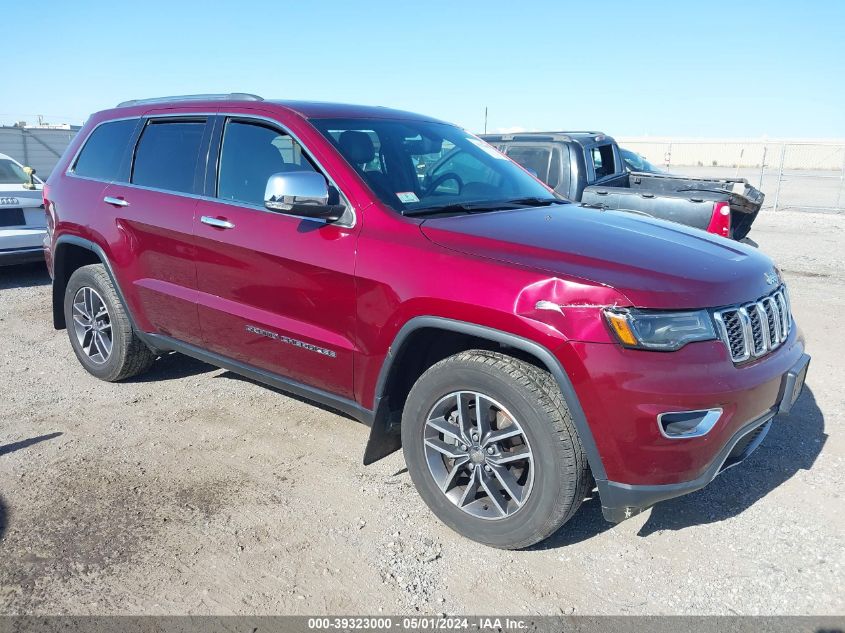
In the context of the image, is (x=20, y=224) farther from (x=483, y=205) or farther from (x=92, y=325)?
(x=483, y=205)

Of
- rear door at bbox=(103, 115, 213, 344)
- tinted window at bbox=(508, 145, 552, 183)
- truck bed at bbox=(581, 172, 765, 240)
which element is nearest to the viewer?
rear door at bbox=(103, 115, 213, 344)

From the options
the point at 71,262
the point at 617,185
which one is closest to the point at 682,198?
the point at 617,185

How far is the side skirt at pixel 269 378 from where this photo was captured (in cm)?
343

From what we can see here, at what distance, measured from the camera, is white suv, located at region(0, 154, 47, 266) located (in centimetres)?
772

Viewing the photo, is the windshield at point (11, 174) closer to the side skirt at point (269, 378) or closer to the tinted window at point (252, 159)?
the side skirt at point (269, 378)

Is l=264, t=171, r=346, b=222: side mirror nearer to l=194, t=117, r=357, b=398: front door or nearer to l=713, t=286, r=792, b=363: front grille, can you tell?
l=194, t=117, r=357, b=398: front door

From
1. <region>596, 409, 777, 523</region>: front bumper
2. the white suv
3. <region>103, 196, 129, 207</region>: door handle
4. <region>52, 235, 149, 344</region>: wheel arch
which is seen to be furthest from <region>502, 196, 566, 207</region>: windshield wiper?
the white suv

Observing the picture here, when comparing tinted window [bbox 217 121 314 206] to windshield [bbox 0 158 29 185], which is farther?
windshield [bbox 0 158 29 185]

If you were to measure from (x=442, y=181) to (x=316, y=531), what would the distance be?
1.96 m

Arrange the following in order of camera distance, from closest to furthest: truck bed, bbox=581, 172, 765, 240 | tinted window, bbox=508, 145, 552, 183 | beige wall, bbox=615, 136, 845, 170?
1. truck bed, bbox=581, 172, 765, 240
2. tinted window, bbox=508, 145, 552, 183
3. beige wall, bbox=615, 136, 845, 170

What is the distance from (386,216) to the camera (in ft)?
10.6

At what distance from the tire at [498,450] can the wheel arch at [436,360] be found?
0.08m

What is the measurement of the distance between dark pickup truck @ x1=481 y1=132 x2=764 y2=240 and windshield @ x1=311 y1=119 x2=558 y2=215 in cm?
295

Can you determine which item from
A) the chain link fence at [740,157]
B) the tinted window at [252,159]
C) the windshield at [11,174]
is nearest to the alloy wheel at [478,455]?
the tinted window at [252,159]
